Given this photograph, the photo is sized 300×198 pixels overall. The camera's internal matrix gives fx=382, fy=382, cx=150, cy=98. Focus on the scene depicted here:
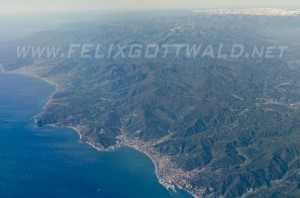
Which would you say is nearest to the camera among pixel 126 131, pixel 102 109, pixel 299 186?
pixel 299 186

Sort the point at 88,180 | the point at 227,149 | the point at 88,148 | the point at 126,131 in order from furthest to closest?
1. the point at 126,131
2. the point at 88,148
3. the point at 227,149
4. the point at 88,180

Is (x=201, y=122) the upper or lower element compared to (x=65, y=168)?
upper

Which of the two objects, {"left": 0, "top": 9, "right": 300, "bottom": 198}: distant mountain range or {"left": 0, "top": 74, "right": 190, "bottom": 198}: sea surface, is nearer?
{"left": 0, "top": 74, "right": 190, "bottom": 198}: sea surface

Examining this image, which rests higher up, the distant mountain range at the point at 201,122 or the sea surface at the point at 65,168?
the distant mountain range at the point at 201,122

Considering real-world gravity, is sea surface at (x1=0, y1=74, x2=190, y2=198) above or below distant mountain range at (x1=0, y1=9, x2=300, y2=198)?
below

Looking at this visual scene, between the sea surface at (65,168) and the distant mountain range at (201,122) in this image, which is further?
the distant mountain range at (201,122)

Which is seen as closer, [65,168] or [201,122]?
[65,168]

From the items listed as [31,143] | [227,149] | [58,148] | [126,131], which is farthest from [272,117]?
[31,143]

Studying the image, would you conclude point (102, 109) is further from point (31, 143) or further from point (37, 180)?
point (37, 180)
